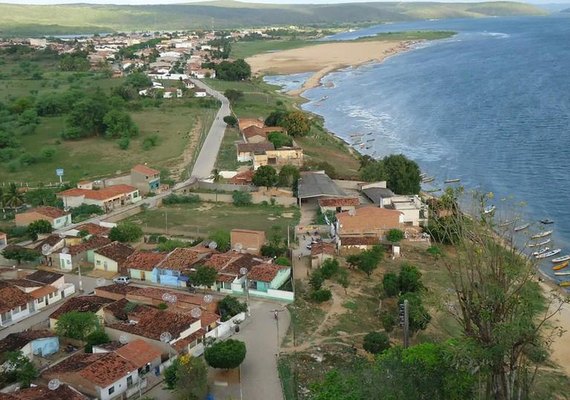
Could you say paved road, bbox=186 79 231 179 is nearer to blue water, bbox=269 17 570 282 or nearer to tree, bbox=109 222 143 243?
blue water, bbox=269 17 570 282

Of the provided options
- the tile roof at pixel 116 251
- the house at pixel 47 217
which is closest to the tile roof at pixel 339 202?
the tile roof at pixel 116 251

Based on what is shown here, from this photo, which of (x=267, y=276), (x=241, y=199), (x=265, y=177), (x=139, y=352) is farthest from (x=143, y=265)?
(x=265, y=177)

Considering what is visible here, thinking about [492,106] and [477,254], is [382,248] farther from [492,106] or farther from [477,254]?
[492,106]

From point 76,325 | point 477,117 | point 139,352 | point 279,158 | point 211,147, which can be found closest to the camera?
point 139,352

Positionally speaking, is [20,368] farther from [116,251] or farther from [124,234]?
[124,234]

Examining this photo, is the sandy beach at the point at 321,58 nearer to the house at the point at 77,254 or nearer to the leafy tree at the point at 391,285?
the house at the point at 77,254

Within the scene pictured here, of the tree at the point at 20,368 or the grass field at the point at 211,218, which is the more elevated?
the tree at the point at 20,368
